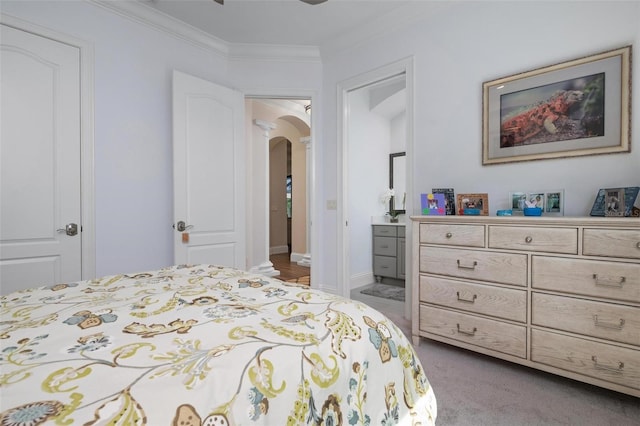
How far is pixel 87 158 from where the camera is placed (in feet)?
8.04

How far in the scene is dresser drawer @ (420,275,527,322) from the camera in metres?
1.90

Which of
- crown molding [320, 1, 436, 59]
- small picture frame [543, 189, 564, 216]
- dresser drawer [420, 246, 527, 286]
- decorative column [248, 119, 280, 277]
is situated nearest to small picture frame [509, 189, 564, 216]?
small picture frame [543, 189, 564, 216]

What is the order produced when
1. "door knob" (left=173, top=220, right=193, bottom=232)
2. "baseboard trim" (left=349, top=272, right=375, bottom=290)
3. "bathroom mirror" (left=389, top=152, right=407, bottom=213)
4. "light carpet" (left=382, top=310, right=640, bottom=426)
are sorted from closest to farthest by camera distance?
"light carpet" (left=382, top=310, right=640, bottom=426) → "door knob" (left=173, top=220, right=193, bottom=232) → "baseboard trim" (left=349, top=272, right=375, bottom=290) → "bathroom mirror" (left=389, top=152, right=407, bottom=213)

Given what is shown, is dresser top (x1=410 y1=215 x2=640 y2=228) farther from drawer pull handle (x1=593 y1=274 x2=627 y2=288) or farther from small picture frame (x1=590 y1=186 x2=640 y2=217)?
drawer pull handle (x1=593 y1=274 x2=627 y2=288)

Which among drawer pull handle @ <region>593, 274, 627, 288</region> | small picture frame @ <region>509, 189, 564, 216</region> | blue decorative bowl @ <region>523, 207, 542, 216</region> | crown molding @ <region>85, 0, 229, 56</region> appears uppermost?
crown molding @ <region>85, 0, 229, 56</region>

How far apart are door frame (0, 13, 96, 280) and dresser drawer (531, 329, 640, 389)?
10.2ft

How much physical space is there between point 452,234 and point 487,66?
4.35 ft

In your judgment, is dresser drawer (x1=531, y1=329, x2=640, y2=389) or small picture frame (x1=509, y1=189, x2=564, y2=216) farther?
small picture frame (x1=509, y1=189, x2=564, y2=216)

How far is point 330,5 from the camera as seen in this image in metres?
2.77

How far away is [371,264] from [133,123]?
10.8 ft

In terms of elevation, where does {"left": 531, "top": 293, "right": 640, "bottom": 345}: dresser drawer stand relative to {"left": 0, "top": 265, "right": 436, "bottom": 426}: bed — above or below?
below

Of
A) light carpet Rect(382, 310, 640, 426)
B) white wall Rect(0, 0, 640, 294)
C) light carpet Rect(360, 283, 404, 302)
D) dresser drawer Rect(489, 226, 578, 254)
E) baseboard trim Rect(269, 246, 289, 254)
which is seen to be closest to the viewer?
light carpet Rect(382, 310, 640, 426)

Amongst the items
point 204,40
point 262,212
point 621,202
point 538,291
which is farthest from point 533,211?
point 262,212

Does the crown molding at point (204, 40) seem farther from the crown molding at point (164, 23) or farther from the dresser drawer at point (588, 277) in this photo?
the dresser drawer at point (588, 277)
